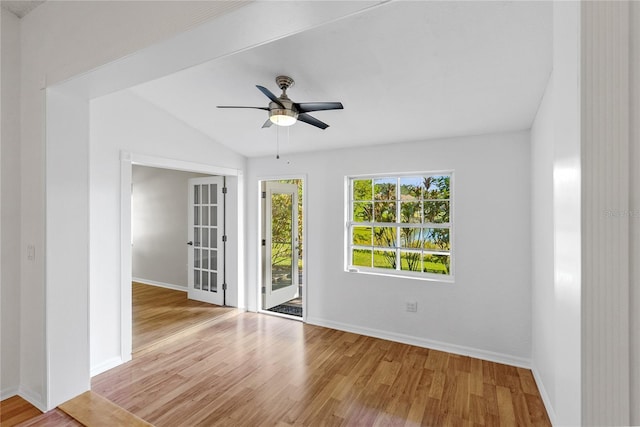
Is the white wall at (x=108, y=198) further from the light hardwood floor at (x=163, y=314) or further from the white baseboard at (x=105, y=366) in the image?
the light hardwood floor at (x=163, y=314)

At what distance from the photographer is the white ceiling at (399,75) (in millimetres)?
1729

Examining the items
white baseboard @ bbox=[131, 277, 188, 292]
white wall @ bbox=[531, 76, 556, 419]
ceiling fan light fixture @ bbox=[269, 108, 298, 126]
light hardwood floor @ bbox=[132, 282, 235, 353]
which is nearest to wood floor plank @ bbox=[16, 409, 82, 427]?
light hardwood floor @ bbox=[132, 282, 235, 353]

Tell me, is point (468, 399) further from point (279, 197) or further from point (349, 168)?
point (279, 197)

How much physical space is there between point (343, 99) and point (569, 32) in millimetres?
2222

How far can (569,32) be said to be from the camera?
24.5 inches

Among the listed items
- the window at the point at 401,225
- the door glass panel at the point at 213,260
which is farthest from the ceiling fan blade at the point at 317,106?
the door glass panel at the point at 213,260

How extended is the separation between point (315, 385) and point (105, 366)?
2.03 meters

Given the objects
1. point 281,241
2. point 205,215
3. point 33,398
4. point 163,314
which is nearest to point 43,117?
point 33,398

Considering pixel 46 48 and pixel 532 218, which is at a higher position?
pixel 46 48

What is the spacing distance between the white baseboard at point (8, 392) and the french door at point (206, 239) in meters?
2.56

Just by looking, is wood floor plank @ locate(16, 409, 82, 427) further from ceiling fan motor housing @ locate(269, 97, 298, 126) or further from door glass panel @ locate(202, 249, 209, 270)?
door glass panel @ locate(202, 249, 209, 270)

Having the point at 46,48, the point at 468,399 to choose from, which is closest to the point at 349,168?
the point at 468,399
